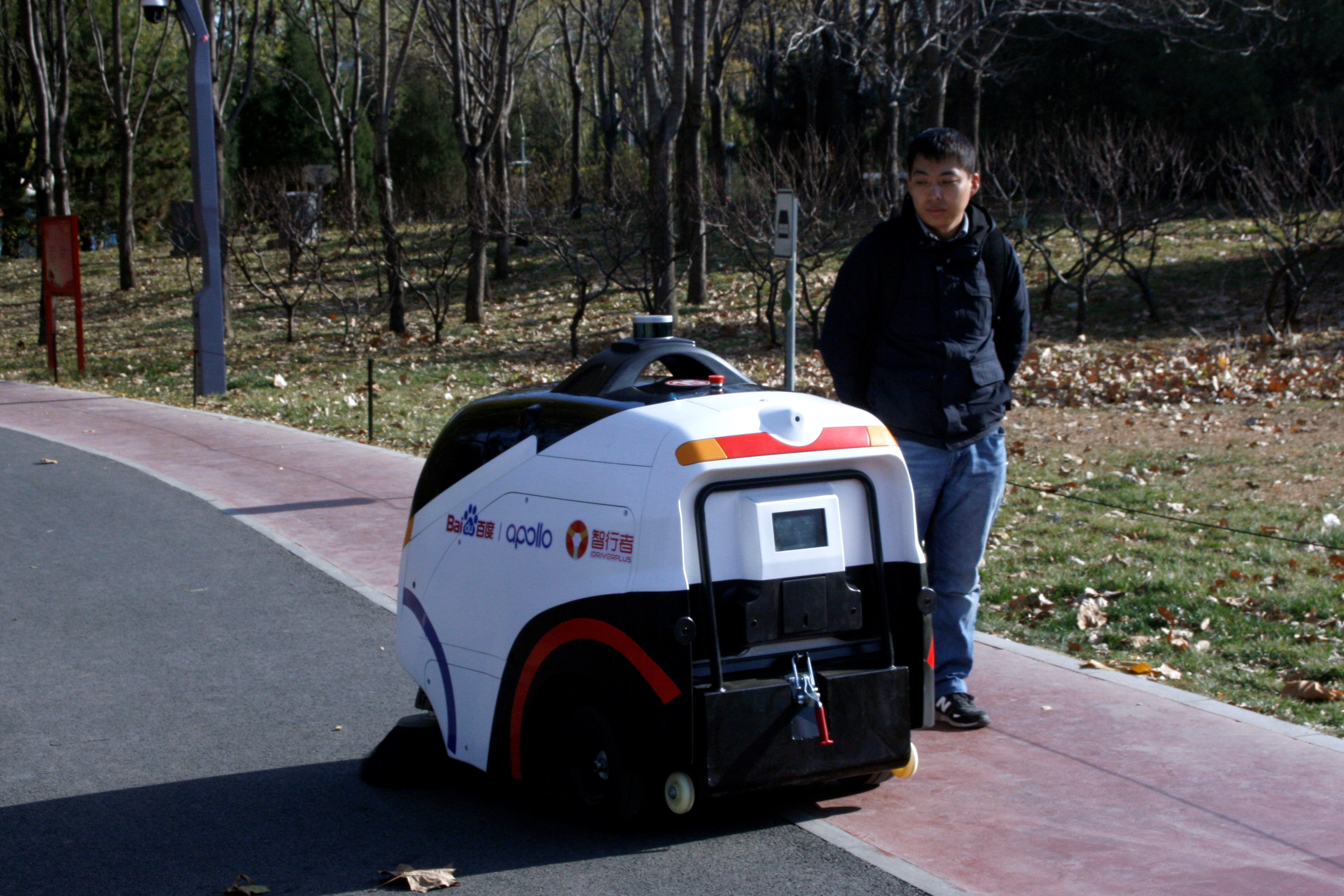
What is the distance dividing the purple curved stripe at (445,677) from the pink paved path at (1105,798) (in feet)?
4.11

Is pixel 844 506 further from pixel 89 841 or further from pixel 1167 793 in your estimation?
pixel 89 841

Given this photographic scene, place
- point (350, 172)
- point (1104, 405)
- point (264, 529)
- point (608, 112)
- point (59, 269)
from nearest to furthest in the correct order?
point (264, 529) → point (1104, 405) → point (59, 269) → point (350, 172) → point (608, 112)

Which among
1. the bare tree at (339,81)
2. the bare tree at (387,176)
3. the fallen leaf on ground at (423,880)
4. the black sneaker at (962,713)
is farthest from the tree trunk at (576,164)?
the fallen leaf on ground at (423,880)

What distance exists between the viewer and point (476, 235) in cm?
2598

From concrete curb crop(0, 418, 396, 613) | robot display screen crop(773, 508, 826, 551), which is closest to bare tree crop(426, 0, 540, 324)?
concrete curb crop(0, 418, 396, 613)

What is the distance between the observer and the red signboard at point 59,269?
21.2 m

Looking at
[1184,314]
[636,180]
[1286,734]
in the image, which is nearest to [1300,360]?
[1184,314]

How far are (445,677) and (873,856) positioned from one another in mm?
1509

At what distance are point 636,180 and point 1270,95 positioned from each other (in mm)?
16206

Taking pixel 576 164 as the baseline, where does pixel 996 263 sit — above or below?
below

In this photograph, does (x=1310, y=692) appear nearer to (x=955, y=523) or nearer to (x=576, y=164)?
(x=955, y=523)

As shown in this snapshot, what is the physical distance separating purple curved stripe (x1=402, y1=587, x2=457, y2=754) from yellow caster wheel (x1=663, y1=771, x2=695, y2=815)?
957 millimetres

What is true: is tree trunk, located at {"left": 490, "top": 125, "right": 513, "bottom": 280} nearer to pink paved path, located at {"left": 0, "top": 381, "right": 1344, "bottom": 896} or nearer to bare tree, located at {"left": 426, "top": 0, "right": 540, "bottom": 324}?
bare tree, located at {"left": 426, "top": 0, "right": 540, "bottom": 324}

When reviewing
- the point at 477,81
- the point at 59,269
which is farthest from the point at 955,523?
the point at 477,81
